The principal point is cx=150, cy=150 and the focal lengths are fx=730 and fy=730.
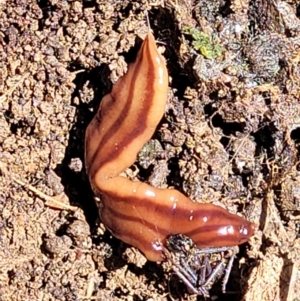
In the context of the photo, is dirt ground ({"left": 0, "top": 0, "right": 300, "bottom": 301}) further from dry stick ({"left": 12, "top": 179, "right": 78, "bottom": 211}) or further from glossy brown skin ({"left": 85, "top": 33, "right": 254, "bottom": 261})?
glossy brown skin ({"left": 85, "top": 33, "right": 254, "bottom": 261})

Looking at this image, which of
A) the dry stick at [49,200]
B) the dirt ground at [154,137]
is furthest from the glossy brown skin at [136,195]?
the dry stick at [49,200]

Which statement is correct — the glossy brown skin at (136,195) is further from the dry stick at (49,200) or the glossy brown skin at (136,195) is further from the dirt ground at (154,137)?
the dry stick at (49,200)

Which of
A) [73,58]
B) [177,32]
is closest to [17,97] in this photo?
[73,58]

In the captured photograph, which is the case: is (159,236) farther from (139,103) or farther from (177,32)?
(177,32)

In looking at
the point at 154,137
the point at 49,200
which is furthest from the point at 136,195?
the point at 49,200

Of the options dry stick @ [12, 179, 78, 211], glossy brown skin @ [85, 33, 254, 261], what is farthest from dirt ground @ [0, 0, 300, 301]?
glossy brown skin @ [85, 33, 254, 261]
